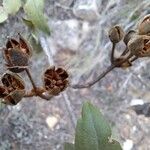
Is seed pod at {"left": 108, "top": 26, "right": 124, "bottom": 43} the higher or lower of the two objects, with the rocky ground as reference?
higher

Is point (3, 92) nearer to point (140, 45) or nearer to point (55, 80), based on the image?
point (55, 80)

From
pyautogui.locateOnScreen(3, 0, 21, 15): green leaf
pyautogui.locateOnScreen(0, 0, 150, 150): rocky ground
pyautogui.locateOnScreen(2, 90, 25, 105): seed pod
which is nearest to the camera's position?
pyautogui.locateOnScreen(2, 90, 25, 105): seed pod

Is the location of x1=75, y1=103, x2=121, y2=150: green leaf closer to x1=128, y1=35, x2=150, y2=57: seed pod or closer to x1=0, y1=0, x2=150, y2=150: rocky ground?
x1=128, y1=35, x2=150, y2=57: seed pod

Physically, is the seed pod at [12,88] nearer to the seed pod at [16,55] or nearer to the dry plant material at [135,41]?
the seed pod at [16,55]

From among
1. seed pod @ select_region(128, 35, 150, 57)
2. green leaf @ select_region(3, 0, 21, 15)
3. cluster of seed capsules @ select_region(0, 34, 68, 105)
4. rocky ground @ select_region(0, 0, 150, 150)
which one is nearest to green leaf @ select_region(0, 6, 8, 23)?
green leaf @ select_region(3, 0, 21, 15)

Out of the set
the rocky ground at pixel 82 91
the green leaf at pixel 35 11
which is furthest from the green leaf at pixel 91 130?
the rocky ground at pixel 82 91

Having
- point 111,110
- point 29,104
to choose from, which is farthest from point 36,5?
point 111,110
